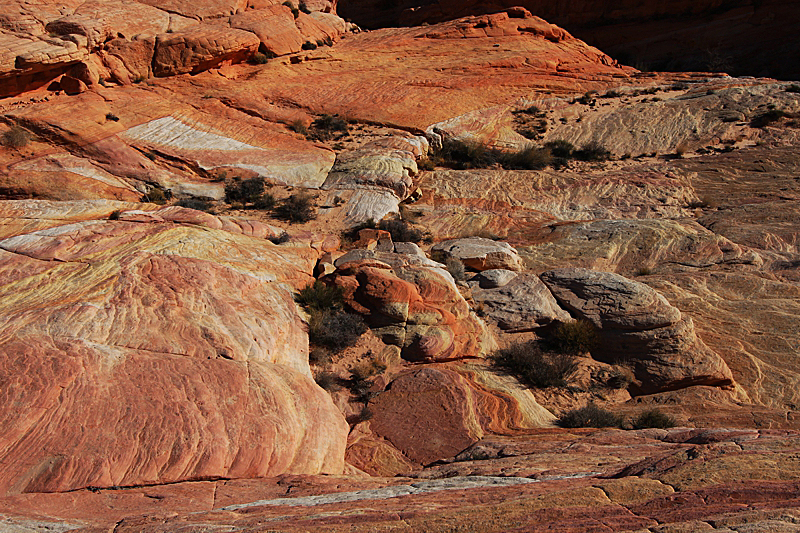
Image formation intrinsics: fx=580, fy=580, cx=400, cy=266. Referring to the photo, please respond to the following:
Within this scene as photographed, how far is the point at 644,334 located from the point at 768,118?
12.6 meters

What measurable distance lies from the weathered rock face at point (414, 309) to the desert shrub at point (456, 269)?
1.09 meters

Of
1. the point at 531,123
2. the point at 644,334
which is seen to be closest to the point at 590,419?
the point at 644,334

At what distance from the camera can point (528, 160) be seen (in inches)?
711

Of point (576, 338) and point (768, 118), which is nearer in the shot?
point (576, 338)

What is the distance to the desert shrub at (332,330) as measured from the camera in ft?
30.9

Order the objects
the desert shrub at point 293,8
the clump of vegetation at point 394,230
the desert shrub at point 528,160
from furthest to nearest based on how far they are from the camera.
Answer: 1. the desert shrub at point 293,8
2. the desert shrub at point 528,160
3. the clump of vegetation at point 394,230

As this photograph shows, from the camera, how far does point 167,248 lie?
9359mm

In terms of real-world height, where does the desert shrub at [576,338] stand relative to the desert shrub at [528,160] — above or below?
below

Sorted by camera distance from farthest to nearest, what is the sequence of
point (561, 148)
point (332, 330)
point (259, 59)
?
point (259, 59), point (561, 148), point (332, 330)

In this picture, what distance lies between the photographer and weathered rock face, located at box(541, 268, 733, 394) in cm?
942

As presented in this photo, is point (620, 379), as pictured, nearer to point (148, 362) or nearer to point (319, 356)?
Answer: point (319, 356)

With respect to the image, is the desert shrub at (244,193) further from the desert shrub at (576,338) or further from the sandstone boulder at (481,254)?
the desert shrub at (576,338)

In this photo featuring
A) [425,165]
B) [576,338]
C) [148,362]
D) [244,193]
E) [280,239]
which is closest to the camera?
[148,362]

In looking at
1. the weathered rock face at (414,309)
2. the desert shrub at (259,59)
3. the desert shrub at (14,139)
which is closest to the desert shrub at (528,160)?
the weathered rock face at (414,309)
